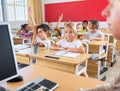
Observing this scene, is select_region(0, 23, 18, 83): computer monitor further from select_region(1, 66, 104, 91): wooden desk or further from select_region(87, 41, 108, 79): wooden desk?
select_region(87, 41, 108, 79): wooden desk

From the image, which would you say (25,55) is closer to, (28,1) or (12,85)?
(12,85)

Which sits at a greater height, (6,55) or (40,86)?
(6,55)

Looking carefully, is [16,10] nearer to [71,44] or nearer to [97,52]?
[97,52]

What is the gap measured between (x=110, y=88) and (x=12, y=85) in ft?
2.44

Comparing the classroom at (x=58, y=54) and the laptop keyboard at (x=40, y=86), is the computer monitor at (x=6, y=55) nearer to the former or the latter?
the classroom at (x=58, y=54)

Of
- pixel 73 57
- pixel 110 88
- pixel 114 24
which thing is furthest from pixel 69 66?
pixel 114 24

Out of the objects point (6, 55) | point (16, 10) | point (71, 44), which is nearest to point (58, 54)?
point (71, 44)

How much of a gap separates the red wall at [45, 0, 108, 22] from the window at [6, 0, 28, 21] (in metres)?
1.17

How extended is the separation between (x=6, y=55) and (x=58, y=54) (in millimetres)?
1263

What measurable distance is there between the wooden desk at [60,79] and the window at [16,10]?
484 centimetres

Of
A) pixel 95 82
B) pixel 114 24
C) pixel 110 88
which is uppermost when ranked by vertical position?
pixel 114 24

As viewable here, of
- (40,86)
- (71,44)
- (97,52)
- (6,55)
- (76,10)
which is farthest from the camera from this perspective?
(76,10)

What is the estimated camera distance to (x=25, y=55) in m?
2.27

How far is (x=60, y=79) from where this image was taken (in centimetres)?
132
